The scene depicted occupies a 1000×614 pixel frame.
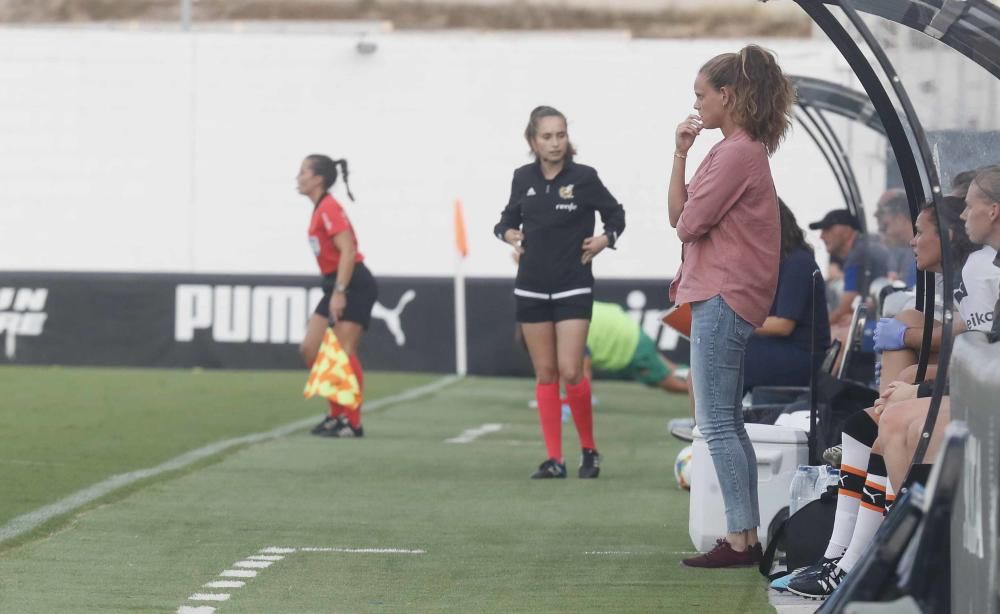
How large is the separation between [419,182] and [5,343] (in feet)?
15.5

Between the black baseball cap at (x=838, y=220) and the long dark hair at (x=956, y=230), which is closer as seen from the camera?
the long dark hair at (x=956, y=230)

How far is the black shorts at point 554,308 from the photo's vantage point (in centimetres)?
884

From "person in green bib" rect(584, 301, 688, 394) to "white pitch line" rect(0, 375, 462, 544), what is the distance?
260 centimetres

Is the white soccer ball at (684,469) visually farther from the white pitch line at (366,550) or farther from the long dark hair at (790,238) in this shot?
the white pitch line at (366,550)

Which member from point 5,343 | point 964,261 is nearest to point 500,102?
point 5,343

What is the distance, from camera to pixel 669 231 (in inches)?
755

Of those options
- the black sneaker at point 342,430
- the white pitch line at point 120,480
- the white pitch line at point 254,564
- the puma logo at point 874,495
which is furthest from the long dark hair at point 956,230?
the black sneaker at point 342,430

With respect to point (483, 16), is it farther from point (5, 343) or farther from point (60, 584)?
point (60, 584)

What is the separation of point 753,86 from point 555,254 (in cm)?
296

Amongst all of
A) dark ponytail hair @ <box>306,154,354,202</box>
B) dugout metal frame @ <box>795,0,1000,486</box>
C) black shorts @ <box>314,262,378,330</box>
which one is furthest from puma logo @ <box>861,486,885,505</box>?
dark ponytail hair @ <box>306,154,354,202</box>

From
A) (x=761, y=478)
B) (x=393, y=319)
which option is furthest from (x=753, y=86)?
(x=393, y=319)

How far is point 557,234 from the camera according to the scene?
8930 millimetres

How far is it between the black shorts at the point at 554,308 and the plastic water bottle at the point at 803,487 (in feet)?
8.78

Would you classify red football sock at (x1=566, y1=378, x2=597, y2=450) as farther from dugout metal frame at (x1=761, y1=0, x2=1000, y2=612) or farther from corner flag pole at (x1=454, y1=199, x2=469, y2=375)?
corner flag pole at (x1=454, y1=199, x2=469, y2=375)
